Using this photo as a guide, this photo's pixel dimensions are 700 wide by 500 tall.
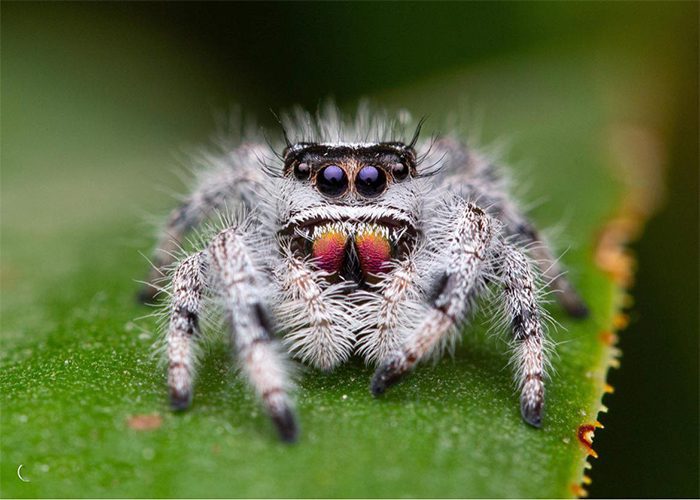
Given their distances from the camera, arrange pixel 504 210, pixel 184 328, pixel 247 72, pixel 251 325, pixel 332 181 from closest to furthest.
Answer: pixel 251 325, pixel 184 328, pixel 332 181, pixel 504 210, pixel 247 72

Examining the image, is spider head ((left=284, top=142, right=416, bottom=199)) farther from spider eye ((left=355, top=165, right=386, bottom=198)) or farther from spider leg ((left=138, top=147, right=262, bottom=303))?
spider leg ((left=138, top=147, right=262, bottom=303))

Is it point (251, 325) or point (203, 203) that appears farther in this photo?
point (203, 203)

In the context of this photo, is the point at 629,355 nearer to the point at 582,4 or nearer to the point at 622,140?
the point at 622,140

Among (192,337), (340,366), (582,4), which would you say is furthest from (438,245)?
(582,4)

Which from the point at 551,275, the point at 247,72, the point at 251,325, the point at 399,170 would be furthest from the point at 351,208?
the point at 247,72

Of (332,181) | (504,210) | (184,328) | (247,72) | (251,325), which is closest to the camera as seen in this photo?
(251,325)

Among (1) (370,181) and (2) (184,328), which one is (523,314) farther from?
(2) (184,328)

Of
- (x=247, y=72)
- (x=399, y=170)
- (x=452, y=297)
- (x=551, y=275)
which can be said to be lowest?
(x=551, y=275)
